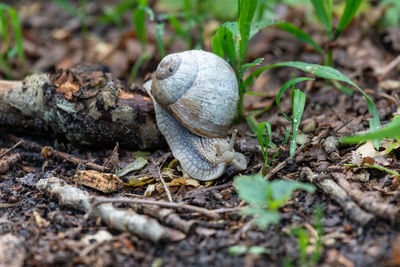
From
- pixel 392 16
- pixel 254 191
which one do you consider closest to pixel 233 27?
pixel 254 191

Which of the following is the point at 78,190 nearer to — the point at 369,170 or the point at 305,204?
the point at 305,204

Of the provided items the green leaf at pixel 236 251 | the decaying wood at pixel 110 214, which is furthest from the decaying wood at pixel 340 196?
the decaying wood at pixel 110 214

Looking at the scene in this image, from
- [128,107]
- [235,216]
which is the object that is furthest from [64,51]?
[235,216]

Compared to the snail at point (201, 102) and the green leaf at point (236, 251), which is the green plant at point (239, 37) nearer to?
the snail at point (201, 102)

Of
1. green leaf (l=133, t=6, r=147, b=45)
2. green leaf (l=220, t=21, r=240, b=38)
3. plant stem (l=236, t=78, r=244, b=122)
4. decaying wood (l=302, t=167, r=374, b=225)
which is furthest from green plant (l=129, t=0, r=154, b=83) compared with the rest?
decaying wood (l=302, t=167, r=374, b=225)

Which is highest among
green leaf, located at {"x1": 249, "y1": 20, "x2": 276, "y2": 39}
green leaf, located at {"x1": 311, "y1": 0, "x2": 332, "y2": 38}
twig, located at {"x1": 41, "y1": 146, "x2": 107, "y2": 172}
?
green leaf, located at {"x1": 311, "y1": 0, "x2": 332, "y2": 38}

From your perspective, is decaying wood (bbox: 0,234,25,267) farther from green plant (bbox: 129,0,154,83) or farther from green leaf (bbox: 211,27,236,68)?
green plant (bbox: 129,0,154,83)

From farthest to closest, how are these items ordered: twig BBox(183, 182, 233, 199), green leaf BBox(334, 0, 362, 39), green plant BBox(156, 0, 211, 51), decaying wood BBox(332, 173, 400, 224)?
1. green plant BBox(156, 0, 211, 51)
2. green leaf BBox(334, 0, 362, 39)
3. twig BBox(183, 182, 233, 199)
4. decaying wood BBox(332, 173, 400, 224)

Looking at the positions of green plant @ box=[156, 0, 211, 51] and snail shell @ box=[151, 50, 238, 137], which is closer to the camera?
snail shell @ box=[151, 50, 238, 137]
